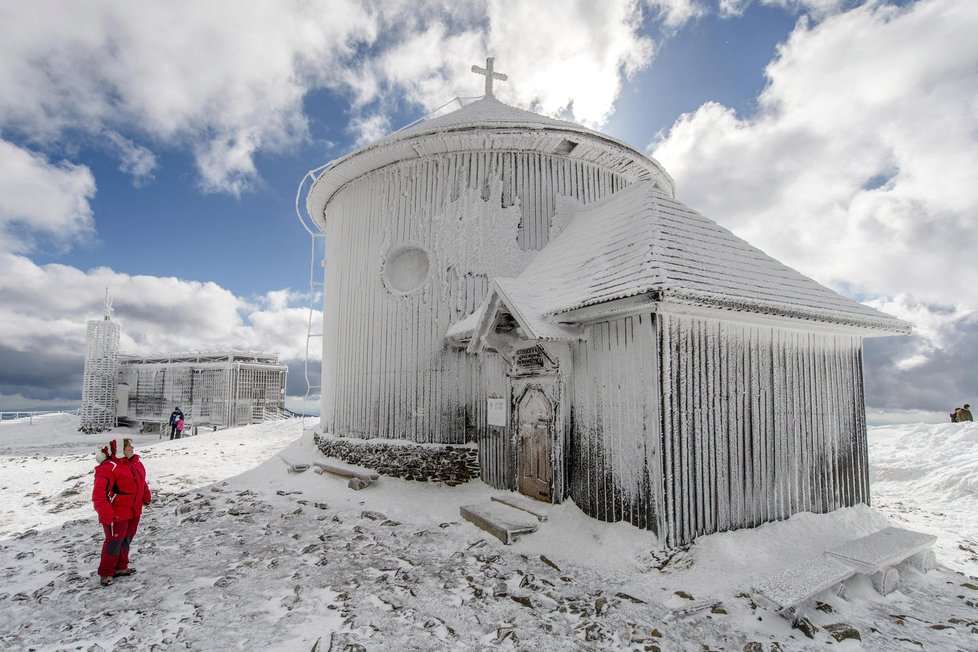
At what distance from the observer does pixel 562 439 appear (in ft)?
28.3

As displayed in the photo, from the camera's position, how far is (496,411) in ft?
34.8

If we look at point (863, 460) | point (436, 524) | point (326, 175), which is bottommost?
point (436, 524)

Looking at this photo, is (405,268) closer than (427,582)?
No

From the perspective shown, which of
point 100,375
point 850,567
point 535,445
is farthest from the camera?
point 100,375

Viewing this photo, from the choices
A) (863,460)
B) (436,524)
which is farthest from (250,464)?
(863,460)

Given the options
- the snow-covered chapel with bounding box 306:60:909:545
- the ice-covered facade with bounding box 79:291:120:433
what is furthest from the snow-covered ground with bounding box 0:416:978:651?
the ice-covered facade with bounding box 79:291:120:433

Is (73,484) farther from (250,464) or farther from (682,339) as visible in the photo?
(682,339)

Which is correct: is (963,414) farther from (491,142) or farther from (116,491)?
(116,491)

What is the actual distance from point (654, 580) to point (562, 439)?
2687 mm

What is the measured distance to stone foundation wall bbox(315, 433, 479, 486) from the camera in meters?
11.6

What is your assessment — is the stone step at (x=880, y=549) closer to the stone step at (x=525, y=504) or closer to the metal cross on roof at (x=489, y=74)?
the stone step at (x=525, y=504)

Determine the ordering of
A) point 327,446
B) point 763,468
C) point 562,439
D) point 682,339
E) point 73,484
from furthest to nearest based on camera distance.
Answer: point 327,446 < point 73,484 < point 562,439 < point 763,468 < point 682,339

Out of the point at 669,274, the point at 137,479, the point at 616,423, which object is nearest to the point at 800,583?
the point at 616,423

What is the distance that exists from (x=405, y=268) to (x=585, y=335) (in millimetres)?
6403
